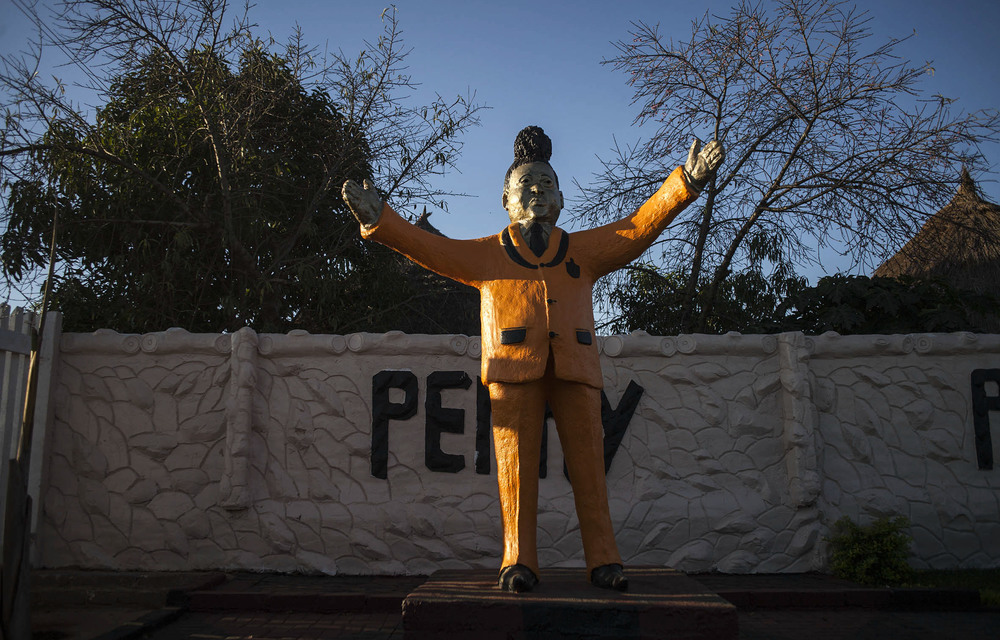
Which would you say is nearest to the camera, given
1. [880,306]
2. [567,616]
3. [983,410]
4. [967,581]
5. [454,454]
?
[567,616]

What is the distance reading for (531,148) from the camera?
3.64m

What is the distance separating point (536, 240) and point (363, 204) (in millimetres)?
851

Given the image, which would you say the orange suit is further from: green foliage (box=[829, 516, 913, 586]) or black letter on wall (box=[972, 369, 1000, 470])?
black letter on wall (box=[972, 369, 1000, 470])

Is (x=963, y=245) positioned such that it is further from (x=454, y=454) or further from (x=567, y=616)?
(x=567, y=616)

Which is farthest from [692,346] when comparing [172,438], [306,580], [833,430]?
[172,438]

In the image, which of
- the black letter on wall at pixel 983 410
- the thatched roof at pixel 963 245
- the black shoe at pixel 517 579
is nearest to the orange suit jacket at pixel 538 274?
the black shoe at pixel 517 579

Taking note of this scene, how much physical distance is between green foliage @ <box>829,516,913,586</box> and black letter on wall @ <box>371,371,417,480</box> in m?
3.32

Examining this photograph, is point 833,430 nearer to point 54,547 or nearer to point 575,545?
point 575,545

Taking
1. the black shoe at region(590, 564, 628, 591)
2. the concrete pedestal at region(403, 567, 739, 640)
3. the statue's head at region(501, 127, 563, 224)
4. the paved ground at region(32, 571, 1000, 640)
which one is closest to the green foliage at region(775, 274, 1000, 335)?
the paved ground at region(32, 571, 1000, 640)

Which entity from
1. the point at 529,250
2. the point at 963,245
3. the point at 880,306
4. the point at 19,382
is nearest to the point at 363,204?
the point at 529,250

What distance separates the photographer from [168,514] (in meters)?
5.32

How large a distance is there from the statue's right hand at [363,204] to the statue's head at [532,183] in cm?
69

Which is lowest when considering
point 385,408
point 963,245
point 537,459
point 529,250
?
point 537,459

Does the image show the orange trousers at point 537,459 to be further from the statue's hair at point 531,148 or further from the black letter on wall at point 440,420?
the black letter on wall at point 440,420
